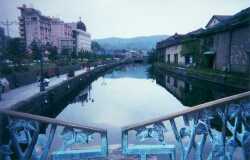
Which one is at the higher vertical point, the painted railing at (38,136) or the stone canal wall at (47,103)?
the painted railing at (38,136)

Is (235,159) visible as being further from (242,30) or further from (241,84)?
(242,30)

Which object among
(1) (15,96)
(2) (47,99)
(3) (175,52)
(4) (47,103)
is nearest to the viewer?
(1) (15,96)

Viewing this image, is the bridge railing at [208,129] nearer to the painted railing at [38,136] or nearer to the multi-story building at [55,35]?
the painted railing at [38,136]

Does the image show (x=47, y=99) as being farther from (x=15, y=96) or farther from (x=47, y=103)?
(x=15, y=96)

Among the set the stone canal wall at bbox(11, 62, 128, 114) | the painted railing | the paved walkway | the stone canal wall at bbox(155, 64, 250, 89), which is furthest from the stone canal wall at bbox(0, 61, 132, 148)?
the stone canal wall at bbox(155, 64, 250, 89)

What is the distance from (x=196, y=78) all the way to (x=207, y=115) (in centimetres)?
1657

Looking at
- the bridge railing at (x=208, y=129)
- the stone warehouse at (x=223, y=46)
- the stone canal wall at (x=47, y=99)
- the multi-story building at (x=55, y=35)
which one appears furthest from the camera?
the multi-story building at (x=55, y=35)

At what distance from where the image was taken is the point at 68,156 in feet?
6.73

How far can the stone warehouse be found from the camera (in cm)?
1221

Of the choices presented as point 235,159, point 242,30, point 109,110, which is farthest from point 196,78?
point 235,159

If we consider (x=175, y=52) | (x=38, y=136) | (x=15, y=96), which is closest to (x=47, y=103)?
(x=15, y=96)

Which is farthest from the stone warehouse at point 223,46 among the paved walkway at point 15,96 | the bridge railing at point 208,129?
→ the paved walkway at point 15,96

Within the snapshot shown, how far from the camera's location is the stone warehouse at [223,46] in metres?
12.2

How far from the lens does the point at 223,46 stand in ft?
50.5
